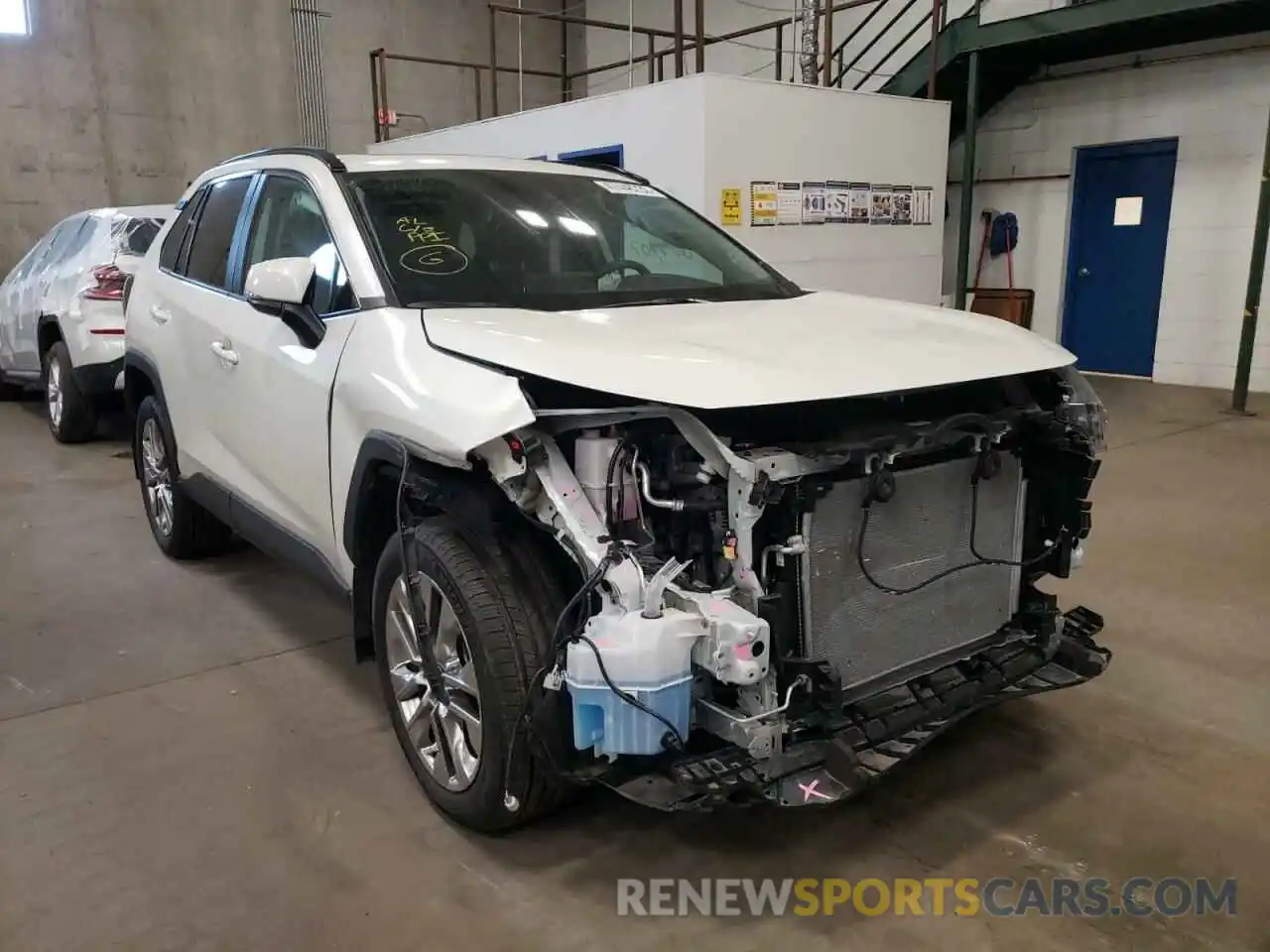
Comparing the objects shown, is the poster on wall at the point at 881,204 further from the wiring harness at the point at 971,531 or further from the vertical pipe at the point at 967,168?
the wiring harness at the point at 971,531

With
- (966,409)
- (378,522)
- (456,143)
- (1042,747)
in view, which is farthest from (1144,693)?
(456,143)

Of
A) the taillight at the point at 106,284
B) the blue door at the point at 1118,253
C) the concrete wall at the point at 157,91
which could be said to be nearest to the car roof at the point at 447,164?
the taillight at the point at 106,284

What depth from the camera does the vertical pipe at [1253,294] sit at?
7.87m

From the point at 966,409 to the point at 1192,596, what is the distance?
2099 mm

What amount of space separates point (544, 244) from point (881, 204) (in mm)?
6120

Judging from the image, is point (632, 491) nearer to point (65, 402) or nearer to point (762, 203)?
point (762, 203)

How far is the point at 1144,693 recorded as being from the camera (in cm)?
329

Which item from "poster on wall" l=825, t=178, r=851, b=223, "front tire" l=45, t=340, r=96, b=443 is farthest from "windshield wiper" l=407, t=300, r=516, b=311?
"poster on wall" l=825, t=178, r=851, b=223

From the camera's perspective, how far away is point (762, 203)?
7.70 meters

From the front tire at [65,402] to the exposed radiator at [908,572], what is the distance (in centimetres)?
638

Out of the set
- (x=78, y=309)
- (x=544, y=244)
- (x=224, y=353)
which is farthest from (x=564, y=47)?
(x=544, y=244)

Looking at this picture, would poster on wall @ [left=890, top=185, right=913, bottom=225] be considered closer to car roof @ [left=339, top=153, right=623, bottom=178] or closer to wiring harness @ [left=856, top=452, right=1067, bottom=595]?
car roof @ [left=339, top=153, right=623, bottom=178]

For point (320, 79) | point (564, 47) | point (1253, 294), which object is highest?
point (564, 47)

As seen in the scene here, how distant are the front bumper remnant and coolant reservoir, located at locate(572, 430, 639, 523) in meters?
0.56
